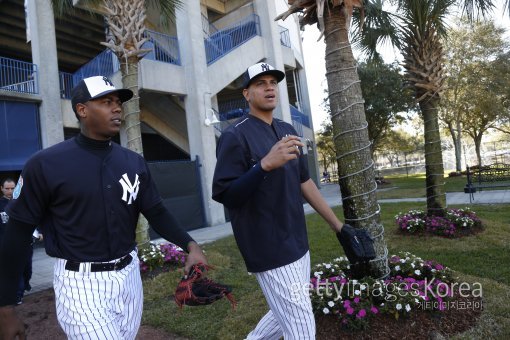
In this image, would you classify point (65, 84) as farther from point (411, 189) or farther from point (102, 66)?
point (411, 189)

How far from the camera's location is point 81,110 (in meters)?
2.13

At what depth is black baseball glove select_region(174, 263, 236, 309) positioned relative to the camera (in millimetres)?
1983

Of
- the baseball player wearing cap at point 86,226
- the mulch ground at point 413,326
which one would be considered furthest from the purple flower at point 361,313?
the baseball player wearing cap at point 86,226

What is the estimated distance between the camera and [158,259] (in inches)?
255

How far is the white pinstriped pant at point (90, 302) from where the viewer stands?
1.87m

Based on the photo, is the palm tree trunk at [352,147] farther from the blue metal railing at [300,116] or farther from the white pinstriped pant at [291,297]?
the blue metal railing at [300,116]

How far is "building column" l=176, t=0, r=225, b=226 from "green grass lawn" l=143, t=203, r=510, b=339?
14.0 ft

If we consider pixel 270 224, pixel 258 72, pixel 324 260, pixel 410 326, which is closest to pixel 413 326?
pixel 410 326

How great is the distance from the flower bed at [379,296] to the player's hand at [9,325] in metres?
2.31

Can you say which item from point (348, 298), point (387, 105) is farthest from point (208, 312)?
point (387, 105)

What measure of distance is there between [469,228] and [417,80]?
3058 millimetres

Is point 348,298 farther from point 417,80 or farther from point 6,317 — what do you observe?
point 417,80

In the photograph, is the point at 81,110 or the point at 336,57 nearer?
the point at 81,110

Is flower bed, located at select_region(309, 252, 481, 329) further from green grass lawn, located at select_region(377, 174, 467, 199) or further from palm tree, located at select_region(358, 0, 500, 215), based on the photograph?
green grass lawn, located at select_region(377, 174, 467, 199)
